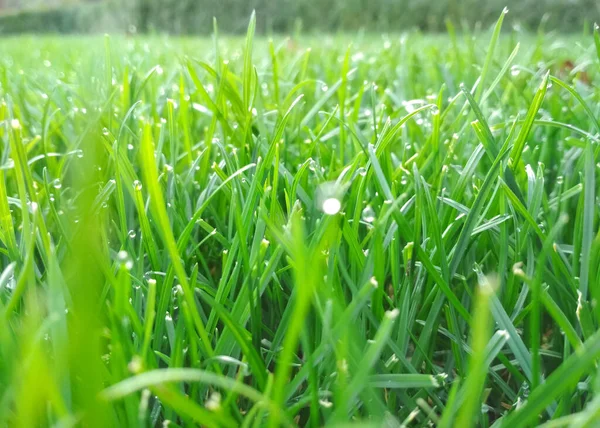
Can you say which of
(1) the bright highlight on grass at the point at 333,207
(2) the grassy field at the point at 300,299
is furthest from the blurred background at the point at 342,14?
(1) the bright highlight on grass at the point at 333,207

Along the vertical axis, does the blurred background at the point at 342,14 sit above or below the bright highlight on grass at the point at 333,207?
above

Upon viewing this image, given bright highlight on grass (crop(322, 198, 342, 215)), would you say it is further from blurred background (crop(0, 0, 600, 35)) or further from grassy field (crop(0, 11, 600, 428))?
blurred background (crop(0, 0, 600, 35))

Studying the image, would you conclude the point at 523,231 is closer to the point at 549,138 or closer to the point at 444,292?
the point at 444,292

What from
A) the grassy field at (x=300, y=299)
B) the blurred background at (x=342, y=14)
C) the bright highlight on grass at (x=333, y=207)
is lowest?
the grassy field at (x=300, y=299)

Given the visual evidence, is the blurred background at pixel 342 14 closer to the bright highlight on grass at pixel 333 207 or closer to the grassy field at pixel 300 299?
the grassy field at pixel 300 299

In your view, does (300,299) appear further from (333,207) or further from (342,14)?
(342,14)

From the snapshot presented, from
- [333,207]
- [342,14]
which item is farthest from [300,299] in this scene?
[342,14]

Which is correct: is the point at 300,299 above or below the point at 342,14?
below

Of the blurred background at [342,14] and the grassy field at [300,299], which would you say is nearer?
the grassy field at [300,299]

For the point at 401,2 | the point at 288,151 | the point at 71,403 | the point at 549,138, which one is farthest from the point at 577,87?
the point at 401,2
